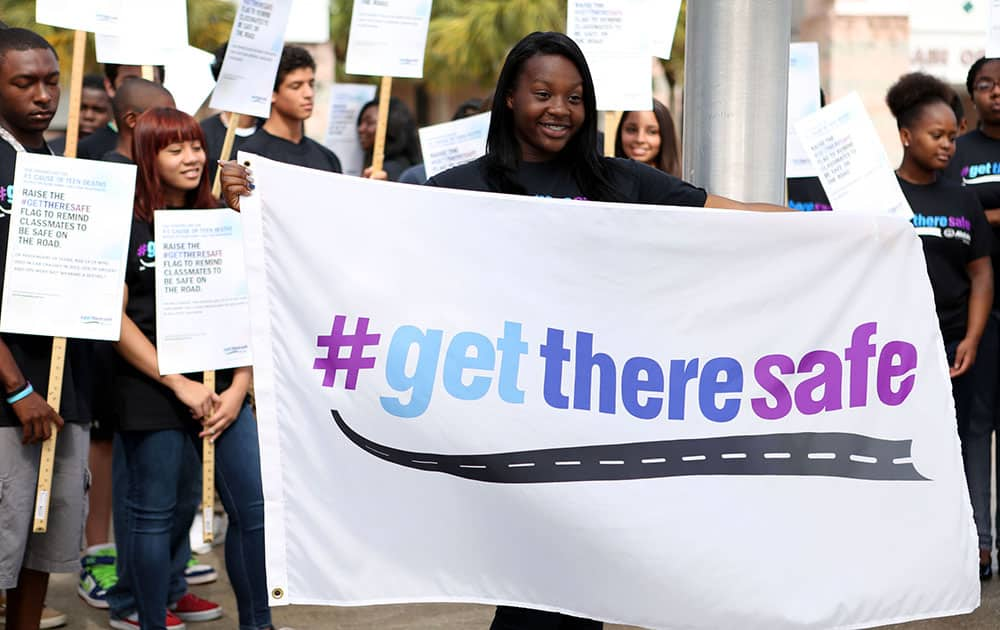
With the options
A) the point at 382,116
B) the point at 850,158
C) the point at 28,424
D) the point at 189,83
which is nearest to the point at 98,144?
the point at 189,83

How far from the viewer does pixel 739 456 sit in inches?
148

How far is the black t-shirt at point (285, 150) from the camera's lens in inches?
253

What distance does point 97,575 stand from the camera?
5996 millimetres

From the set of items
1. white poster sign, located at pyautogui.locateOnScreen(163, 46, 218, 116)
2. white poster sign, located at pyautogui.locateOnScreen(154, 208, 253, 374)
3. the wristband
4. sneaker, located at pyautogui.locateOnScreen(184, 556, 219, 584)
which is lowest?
sneaker, located at pyautogui.locateOnScreen(184, 556, 219, 584)

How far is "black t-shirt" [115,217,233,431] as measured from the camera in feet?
16.0

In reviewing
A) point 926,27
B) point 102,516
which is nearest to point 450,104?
point 926,27

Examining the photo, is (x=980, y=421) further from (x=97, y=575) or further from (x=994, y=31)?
(x=97, y=575)

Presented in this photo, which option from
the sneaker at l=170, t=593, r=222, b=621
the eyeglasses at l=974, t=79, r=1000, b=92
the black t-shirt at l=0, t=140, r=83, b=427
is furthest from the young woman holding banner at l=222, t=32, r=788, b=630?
the eyeglasses at l=974, t=79, r=1000, b=92

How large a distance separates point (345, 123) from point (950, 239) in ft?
12.0

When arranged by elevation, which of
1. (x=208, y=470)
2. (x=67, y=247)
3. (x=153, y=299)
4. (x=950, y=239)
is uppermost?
(x=950, y=239)

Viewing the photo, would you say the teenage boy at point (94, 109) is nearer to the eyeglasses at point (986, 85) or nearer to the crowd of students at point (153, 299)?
the crowd of students at point (153, 299)

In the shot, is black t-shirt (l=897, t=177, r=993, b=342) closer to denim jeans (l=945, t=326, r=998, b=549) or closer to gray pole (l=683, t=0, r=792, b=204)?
denim jeans (l=945, t=326, r=998, b=549)

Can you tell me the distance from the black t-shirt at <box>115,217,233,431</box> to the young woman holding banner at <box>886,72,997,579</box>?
10.3ft

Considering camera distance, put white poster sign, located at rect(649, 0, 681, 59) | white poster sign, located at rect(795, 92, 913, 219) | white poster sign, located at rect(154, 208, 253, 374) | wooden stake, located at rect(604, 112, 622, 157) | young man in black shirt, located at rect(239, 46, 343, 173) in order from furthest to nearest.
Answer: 1. young man in black shirt, located at rect(239, 46, 343, 173)
2. white poster sign, located at rect(649, 0, 681, 59)
3. wooden stake, located at rect(604, 112, 622, 157)
4. white poster sign, located at rect(795, 92, 913, 219)
5. white poster sign, located at rect(154, 208, 253, 374)
